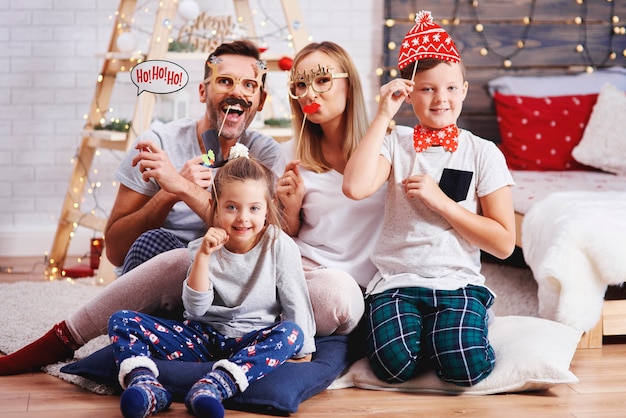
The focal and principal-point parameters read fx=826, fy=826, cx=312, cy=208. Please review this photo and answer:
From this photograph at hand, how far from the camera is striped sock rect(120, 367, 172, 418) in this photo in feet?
5.46

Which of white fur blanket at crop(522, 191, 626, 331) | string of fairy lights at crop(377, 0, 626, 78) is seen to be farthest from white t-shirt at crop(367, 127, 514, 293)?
string of fairy lights at crop(377, 0, 626, 78)

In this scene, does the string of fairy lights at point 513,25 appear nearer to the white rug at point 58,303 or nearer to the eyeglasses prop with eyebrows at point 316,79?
the white rug at point 58,303

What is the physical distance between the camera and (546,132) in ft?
12.6

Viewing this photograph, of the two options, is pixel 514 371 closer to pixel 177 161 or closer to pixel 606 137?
pixel 177 161

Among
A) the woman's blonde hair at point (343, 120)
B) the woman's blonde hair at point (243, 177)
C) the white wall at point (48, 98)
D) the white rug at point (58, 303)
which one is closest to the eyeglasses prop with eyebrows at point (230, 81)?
the woman's blonde hair at point (343, 120)

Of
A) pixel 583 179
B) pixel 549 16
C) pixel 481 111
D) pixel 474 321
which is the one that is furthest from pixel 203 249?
pixel 549 16

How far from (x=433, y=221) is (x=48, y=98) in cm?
245

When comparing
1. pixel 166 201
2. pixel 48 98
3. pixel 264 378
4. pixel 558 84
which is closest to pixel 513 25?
pixel 558 84

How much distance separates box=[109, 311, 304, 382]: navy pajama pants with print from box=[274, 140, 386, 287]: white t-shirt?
351mm

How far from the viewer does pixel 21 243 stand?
13.0 ft

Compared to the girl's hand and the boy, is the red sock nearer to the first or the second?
the girl's hand

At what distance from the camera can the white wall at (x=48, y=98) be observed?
3.86m

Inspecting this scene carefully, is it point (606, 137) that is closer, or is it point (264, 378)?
point (264, 378)

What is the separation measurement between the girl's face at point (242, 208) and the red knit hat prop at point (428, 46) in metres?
0.52
